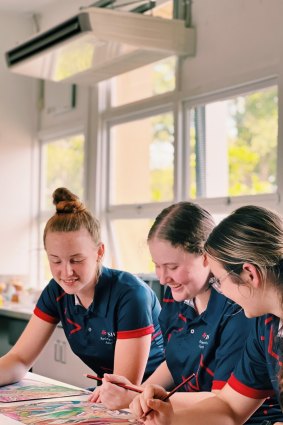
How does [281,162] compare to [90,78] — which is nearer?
[281,162]

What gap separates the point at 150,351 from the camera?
271cm

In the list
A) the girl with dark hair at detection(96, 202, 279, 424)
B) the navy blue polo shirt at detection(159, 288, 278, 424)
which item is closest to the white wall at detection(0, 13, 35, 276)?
the navy blue polo shirt at detection(159, 288, 278, 424)

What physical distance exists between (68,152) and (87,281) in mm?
3523

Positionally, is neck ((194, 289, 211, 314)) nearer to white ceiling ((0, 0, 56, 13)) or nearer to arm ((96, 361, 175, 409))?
arm ((96, 361, 175, 409))

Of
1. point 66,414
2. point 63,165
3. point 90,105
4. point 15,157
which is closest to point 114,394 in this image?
point 66,414

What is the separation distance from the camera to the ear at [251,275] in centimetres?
175

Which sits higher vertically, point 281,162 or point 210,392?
point 281,162

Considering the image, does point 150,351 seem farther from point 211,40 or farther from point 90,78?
point 90,78

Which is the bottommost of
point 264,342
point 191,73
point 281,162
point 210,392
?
point 210,392

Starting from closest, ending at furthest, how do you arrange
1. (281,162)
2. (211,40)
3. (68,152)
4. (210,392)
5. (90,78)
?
(210,392) → (281,162) → (211,40) → (90,78) → (68,152)

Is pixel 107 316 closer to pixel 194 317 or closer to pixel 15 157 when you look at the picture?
pixel 194 317

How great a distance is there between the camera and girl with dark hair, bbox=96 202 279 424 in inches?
81.5

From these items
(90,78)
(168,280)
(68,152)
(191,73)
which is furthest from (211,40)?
(168,280)

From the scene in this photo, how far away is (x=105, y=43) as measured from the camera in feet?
14.2
